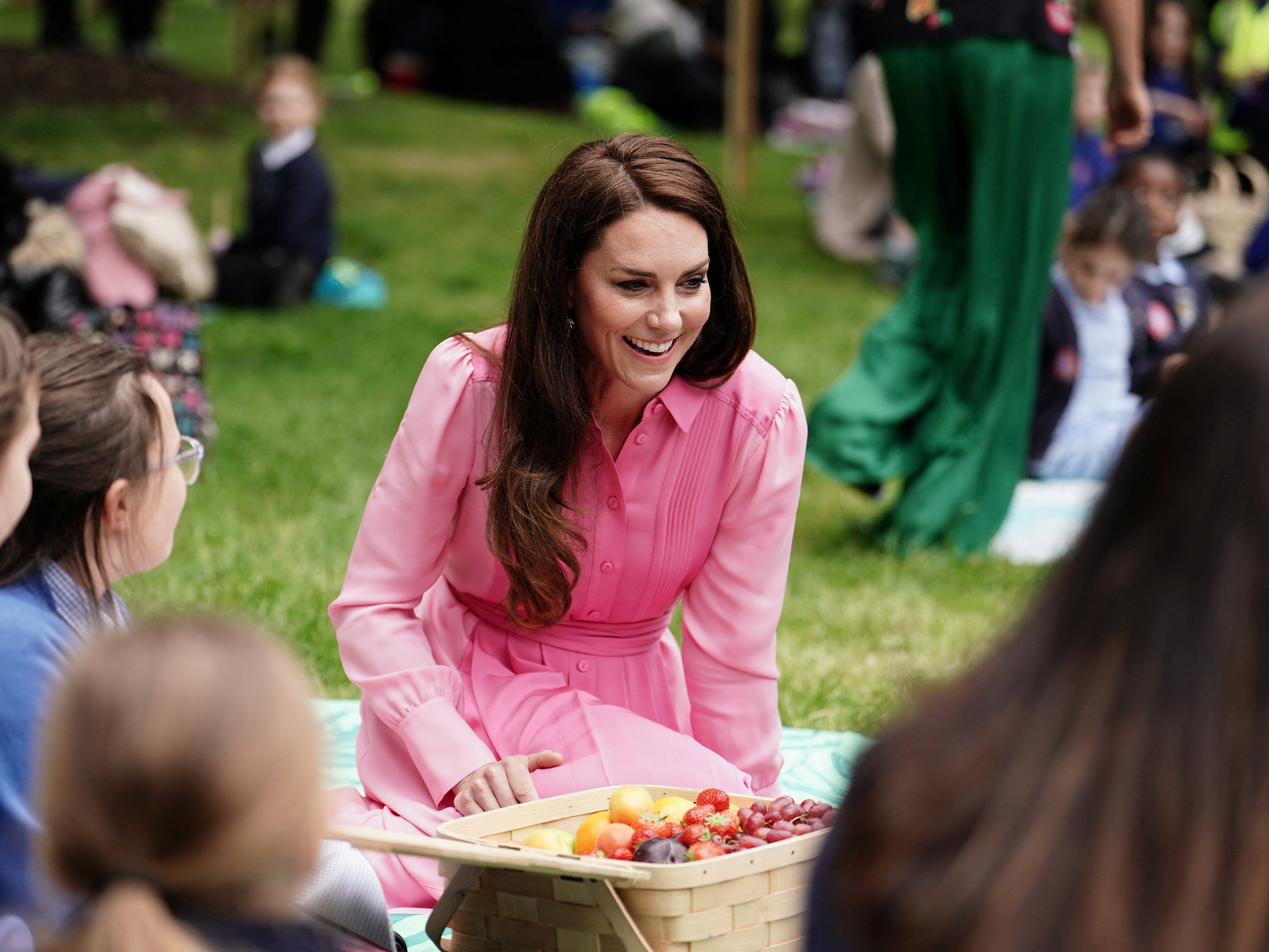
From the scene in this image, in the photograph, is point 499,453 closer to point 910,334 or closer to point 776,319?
point 910,334

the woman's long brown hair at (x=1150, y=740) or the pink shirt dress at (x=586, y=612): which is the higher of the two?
the woman's long brown hair at (x=1150, y=740)

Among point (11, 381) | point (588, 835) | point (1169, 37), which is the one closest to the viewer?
point (11, 381)

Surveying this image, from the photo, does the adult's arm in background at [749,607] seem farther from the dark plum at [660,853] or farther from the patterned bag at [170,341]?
the patterned bag at [170,341]

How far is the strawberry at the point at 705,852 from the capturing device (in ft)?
6.97

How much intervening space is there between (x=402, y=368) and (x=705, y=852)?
538 centimetres

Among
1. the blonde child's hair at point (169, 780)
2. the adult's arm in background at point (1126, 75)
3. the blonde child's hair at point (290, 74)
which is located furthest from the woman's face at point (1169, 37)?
the blonde child's hair at point (169, 780)

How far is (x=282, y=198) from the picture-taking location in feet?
26.5

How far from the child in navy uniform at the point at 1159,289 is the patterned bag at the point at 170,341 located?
341 cm

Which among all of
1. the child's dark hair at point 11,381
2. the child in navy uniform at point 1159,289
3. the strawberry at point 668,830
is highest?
the child's dark hair at point 11,381

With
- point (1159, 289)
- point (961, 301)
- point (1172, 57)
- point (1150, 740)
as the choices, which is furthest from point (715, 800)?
point (1172, 57)

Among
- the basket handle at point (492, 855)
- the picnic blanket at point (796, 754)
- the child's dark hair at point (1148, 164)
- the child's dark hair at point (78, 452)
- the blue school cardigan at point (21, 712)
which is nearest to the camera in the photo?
the basket handle at point (492, 855)

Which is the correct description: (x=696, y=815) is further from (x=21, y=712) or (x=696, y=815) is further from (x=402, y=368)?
(x=402, y=368)

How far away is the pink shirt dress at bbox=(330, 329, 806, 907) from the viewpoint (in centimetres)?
271

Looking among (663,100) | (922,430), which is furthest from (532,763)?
(663,100)
